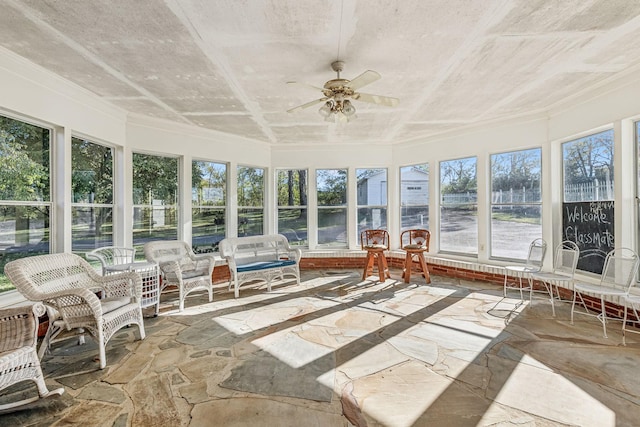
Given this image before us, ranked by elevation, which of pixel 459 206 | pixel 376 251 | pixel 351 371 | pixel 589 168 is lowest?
pixel 351 371

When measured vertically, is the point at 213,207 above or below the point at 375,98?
below

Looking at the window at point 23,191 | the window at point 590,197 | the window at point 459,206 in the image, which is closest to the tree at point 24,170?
the window at point 23,191

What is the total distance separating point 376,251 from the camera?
5547 millimetres

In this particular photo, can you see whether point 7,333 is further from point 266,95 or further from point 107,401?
point 266,95

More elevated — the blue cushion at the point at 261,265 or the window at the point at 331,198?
the window at the point at 331,198

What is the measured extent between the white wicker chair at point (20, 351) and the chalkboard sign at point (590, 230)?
5.77 meters

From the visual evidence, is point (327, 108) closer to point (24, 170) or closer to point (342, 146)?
point (24, 170)

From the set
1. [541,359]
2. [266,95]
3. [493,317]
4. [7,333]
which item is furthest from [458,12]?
[7,333]

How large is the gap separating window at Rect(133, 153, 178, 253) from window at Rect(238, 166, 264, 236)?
1.31 m

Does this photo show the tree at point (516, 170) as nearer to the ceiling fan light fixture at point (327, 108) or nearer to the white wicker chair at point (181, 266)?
the ceiling fan light fixture at point (327, 108)

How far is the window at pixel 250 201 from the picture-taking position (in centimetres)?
648

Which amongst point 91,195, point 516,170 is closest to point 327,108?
point 91,195

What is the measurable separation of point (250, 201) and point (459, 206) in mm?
4199

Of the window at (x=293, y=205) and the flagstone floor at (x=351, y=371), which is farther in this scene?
the window at (x=293, y=205)
